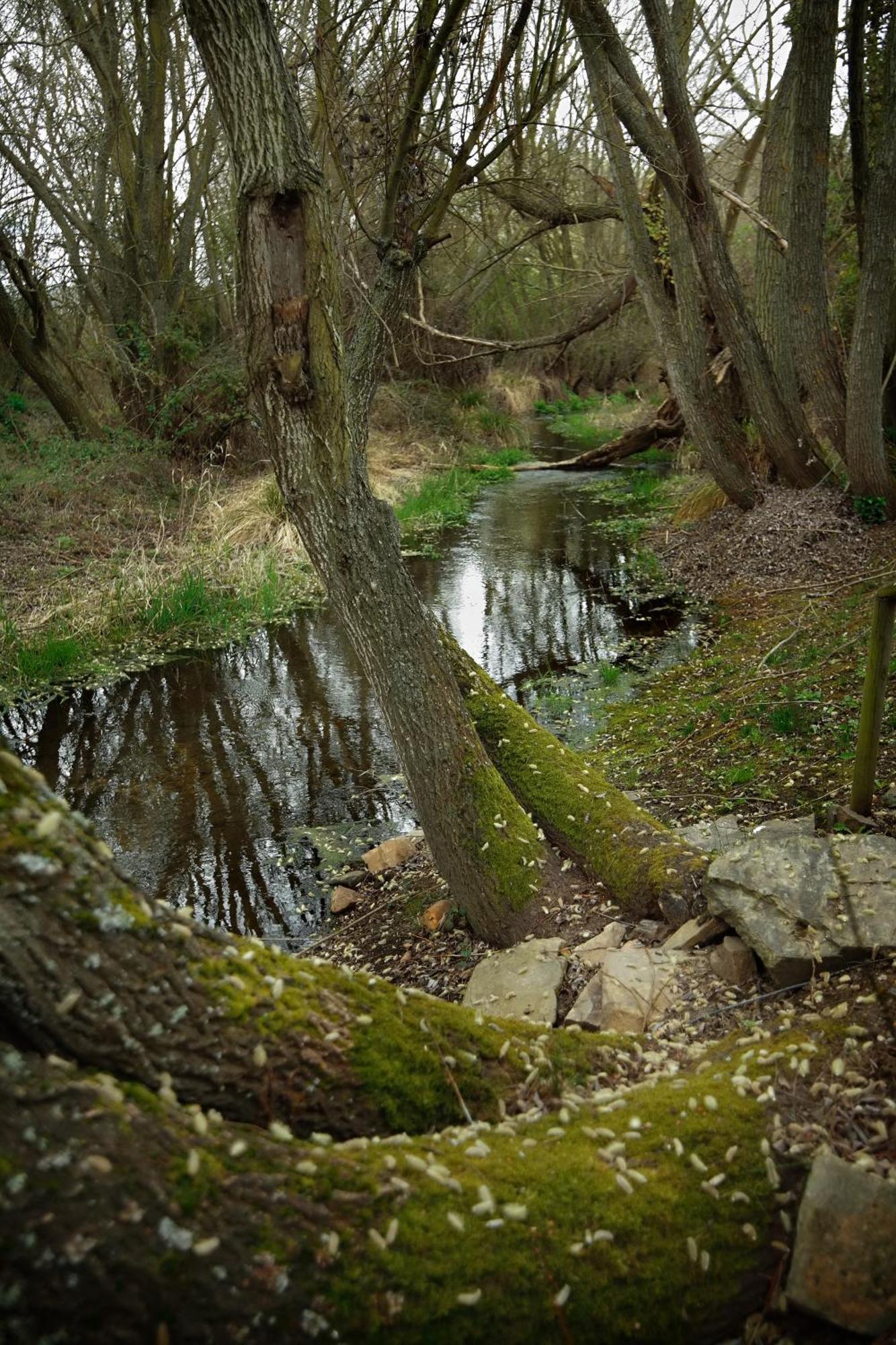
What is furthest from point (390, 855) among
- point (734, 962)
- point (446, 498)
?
point (446, 498)

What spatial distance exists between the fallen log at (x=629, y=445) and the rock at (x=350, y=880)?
1228 centimetres

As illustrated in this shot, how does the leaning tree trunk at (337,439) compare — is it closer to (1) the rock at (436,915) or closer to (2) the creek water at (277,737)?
(1) the rock at (436,915)

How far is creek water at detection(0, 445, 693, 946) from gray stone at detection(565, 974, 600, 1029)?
6.77 ft

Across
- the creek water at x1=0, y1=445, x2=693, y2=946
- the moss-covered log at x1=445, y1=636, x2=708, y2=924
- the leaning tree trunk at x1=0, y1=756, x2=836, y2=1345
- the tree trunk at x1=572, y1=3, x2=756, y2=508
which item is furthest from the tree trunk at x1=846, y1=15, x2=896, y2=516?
the leaning tree trunk at x1=0, y1=756, x2=836, y2=1345

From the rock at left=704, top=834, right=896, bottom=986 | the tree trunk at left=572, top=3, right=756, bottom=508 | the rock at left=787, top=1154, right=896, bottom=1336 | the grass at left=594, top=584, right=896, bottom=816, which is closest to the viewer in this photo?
the rock at left=787, top=1154, right=896, bottom=1336

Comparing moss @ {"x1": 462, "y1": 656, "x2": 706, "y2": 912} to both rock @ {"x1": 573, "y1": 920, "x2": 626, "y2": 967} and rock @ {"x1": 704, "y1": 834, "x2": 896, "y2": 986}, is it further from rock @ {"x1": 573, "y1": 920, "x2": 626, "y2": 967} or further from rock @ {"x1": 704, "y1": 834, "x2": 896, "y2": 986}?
rock @ {"x1": 704, "y1": 834, "x2": 896, "y2": 986}

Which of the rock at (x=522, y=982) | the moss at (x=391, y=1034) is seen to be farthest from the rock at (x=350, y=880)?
the moss at (x=391, y=1034)

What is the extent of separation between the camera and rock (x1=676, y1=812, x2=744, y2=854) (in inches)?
172

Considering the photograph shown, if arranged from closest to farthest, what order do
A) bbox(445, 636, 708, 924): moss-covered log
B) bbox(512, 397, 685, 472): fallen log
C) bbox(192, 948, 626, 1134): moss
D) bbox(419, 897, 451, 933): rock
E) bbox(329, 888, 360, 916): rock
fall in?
1. bbox(192, 948, 626, 1134): moss
2. bbox(445, 636, 708, 924): moss-covered log
3. bbox(419, 897, 451, 933): rock
4. bbox(329, 888, 360, 916): rock
5. bbox(512, 397, 685, 472): fallen log

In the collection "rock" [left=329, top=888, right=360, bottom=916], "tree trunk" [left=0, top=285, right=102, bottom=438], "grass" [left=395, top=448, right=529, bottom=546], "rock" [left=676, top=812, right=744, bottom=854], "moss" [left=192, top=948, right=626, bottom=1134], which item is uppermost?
"tree trunk" [left=0, top=285, right=102, bottom=438]

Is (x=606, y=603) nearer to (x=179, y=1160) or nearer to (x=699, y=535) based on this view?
(x=699, y=535)

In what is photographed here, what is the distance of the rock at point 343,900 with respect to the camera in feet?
17.3

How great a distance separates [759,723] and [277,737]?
3.70 meters

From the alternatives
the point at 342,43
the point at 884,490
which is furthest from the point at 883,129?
the point at 342,43
